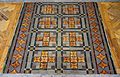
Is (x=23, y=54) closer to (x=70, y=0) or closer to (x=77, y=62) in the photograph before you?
(x=77, y=62)

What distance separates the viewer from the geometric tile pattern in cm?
311

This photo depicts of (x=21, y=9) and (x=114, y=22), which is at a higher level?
(x=21, y=9)

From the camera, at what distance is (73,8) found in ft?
14.6

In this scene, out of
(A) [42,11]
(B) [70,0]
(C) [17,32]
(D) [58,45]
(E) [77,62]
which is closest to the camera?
(E) [77,62]

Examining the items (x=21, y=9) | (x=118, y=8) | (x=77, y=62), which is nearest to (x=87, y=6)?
(x=118, y=8)

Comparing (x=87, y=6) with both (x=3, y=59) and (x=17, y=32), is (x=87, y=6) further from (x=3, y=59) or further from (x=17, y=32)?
(x=3, y=59)

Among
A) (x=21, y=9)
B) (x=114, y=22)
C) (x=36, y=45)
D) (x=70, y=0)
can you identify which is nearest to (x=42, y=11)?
(x=21, y=9)

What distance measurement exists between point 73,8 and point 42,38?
3.77 ft

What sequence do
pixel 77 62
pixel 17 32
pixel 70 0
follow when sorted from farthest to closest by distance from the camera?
pixel 70 0 → pixel 17 32 → pixel 77 62

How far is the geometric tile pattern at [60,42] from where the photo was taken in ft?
10.2

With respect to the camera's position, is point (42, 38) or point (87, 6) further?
point (87, 6)

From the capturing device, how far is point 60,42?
3.55 metres

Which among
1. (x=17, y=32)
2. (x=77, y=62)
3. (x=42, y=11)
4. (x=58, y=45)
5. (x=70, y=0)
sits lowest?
(x=77, y=62)

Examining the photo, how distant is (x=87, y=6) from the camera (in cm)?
447
